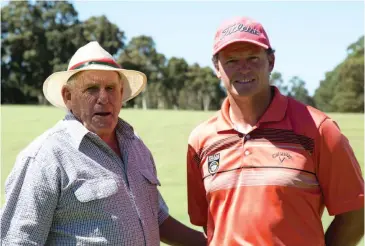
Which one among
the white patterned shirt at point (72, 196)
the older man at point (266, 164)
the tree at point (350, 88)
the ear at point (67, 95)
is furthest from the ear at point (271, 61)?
the tree at point (350, 88)

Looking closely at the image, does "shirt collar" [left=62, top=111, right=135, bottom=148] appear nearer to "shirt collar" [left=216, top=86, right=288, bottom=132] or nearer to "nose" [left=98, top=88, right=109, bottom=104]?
"nose" [left=98, top=88, right=109, bottom=104]

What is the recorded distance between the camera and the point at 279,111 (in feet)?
8.24

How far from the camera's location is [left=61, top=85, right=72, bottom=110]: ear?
9.42 ft

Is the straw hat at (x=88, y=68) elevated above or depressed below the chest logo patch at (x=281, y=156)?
above

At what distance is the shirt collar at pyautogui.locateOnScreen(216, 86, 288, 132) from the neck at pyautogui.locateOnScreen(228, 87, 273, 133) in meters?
0.04

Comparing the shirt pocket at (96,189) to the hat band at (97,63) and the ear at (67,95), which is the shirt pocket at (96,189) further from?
the hat band at (97,63)

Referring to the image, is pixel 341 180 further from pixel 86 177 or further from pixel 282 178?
pixel 86 177

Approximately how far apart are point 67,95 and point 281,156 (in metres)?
1.16

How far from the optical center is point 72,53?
44.3 meters

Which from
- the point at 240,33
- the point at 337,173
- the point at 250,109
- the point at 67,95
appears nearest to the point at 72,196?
the point at 67,95

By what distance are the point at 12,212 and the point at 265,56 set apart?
136 centimetres

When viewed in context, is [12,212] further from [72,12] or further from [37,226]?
[72,12]

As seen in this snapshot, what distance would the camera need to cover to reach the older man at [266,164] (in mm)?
2404

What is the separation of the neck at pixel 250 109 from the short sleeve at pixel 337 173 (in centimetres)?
31
